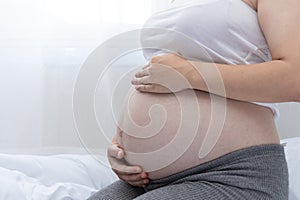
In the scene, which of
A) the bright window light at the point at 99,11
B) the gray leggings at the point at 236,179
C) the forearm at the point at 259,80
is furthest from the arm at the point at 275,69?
the bright window light at the point at 99,11

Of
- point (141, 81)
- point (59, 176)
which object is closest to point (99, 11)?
point (59, 176)

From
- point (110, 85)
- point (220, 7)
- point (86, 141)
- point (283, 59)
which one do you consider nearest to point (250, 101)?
point (283, 59)

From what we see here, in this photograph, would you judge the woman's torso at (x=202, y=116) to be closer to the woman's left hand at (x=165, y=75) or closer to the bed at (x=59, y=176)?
the woman's left hand at (x=165, y=75)

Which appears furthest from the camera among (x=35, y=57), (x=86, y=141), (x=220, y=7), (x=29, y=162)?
(x=35, y=57)

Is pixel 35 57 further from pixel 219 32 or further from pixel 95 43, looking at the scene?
pixel 219 32

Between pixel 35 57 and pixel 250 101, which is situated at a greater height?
pixel 250 101

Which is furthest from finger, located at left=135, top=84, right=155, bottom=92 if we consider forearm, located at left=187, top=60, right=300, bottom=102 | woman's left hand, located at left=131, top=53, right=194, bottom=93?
forearm, located at left=187, top=60, right=300, bottom=102

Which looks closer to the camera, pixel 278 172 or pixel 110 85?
pixel 278 172

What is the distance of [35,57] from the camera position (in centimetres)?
177

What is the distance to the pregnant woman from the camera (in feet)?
2.88

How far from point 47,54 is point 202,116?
3.31 feet

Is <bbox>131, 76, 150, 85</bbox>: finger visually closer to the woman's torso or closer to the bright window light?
the woman's torso

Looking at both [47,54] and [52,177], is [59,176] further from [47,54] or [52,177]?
[47,54]

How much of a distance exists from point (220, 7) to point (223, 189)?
368mm
